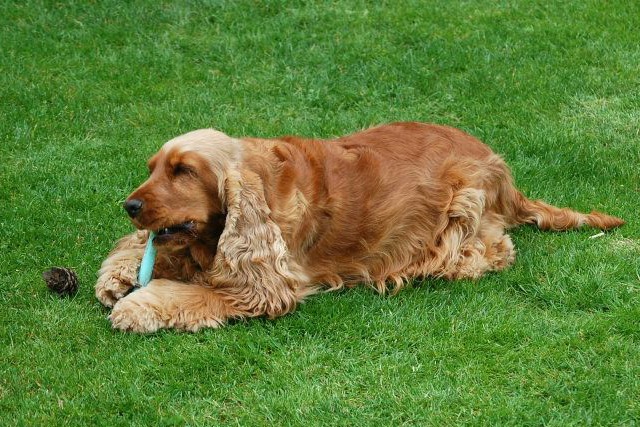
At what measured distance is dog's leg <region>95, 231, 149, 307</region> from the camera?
5660 millimetres

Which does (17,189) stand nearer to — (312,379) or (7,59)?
(7,59)

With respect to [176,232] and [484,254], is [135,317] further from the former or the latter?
[484,254]

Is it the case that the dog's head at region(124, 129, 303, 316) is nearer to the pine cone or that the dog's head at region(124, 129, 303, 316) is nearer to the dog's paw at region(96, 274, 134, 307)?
the dog's paw at region(96, 274, 134, 307)

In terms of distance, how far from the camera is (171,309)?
17.8 ft

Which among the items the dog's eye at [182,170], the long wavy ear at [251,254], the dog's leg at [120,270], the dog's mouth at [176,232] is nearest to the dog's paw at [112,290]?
the dog's leg at [120,270]

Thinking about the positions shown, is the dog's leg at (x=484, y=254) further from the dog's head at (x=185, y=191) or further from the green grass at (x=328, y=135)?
the dog's head at (x=185, y=191)

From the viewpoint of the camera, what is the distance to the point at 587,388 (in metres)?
4.83

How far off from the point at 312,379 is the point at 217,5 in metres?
5.99

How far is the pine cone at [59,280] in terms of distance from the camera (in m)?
5.73

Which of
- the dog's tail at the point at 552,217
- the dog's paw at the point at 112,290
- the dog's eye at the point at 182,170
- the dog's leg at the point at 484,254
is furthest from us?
the dog's tail at the point at 552,217

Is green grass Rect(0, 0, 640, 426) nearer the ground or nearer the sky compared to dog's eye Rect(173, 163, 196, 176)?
nearer the ground

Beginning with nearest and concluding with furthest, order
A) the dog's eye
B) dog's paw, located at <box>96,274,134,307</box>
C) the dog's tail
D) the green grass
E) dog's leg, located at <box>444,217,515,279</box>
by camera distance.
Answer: the green grass, the dog's eye, dog's paw, located at <box>96,274,134,307</box>, dog's leg, located at <box>444,217,515,279</box>, the dog's tail

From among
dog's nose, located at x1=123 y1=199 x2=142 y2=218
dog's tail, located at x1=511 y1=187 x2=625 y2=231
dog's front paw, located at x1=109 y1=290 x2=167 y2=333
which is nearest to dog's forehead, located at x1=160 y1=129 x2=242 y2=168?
dog's nose, located at x1=123 y1=199 x2=142 y2=218

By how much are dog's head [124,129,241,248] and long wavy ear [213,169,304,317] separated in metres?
0.08
